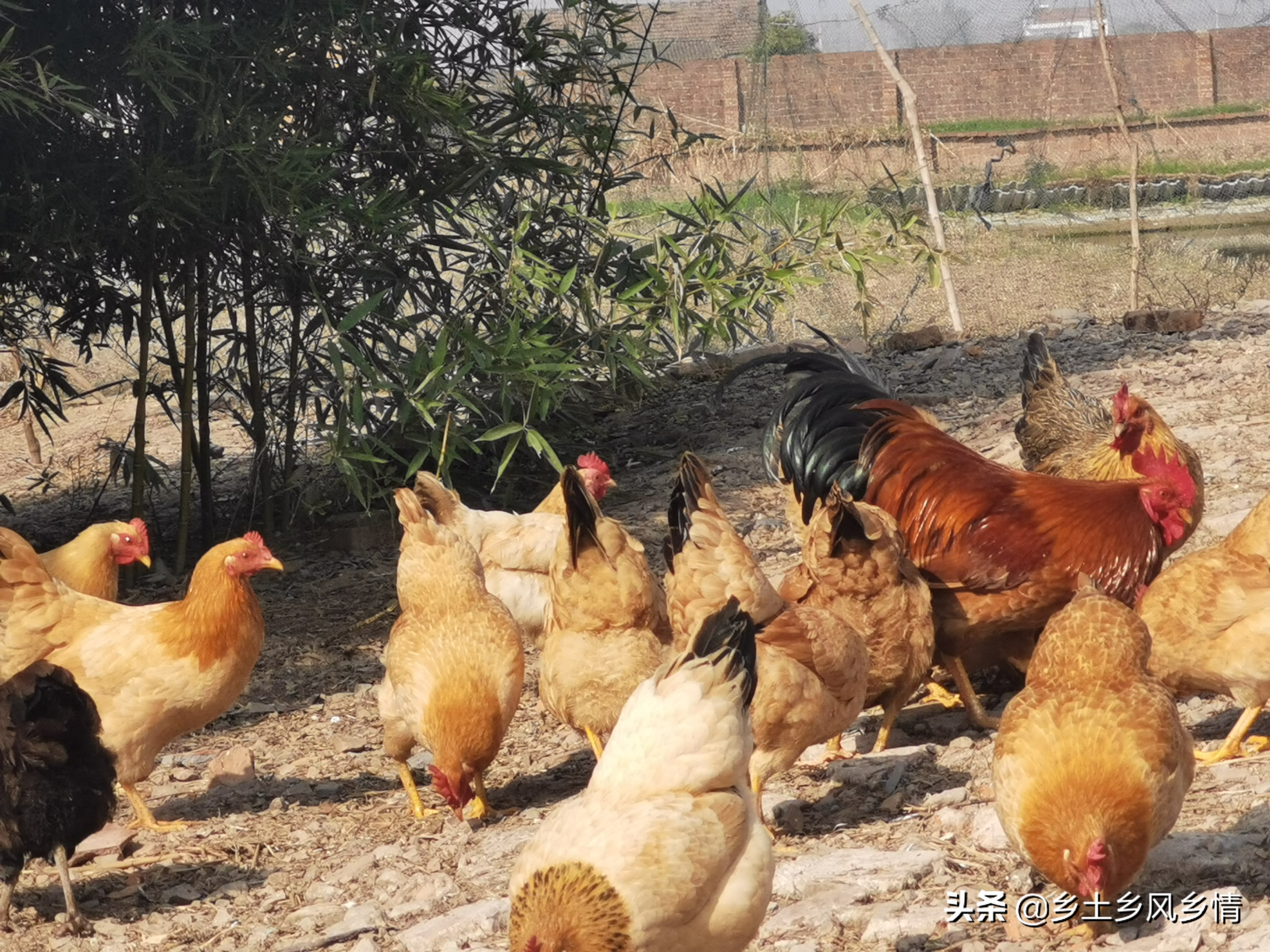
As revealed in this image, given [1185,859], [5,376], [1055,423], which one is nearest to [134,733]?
[1185,859]

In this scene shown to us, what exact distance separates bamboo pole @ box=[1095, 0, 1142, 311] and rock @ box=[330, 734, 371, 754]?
24.7ft

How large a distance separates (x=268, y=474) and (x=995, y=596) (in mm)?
4593

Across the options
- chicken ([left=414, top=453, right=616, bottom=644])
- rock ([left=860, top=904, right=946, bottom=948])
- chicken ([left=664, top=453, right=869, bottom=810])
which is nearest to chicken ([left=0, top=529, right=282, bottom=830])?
chicken ([left=414, top=453, right=616, bottom=644])

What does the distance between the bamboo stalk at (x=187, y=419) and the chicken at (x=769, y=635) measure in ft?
11.7

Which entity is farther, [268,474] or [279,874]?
[268,474]

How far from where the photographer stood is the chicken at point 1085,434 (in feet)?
18.0

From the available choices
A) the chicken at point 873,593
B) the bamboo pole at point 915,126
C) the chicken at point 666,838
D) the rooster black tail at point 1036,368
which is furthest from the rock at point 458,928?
the bamboo pole at point 915,126

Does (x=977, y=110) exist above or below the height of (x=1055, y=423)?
above

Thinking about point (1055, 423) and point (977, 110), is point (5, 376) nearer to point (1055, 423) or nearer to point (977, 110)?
point (1055, 423)

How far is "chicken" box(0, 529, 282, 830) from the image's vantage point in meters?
4.75

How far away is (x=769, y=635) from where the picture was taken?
4.31m

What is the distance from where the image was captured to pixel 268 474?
788 centimetres

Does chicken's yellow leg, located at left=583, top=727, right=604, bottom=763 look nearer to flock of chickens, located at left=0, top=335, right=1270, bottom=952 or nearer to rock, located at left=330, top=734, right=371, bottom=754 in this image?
flock of chickens, located at left=0, top=335, right=1270, bottom=952

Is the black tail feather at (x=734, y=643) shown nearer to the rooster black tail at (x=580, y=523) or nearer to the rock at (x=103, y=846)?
the rooster black tail at (x=580, y=523)
